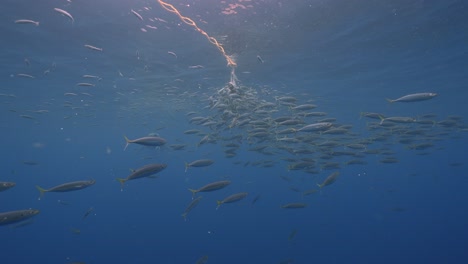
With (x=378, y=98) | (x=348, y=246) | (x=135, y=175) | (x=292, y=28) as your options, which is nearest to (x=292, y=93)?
(x=378, y=98)

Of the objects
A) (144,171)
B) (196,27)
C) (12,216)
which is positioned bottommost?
(12,216)

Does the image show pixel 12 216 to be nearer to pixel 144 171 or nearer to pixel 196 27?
pixel 144 171

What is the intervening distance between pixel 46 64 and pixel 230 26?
41.7ft

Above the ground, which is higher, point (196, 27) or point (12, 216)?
point (196, 27)

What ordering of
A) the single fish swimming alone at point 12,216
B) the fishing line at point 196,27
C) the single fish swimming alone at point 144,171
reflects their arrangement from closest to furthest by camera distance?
the single fish swimming alone at point 12,216, the single fish swimming alone at point 144,171, the fishing line at point 196,27

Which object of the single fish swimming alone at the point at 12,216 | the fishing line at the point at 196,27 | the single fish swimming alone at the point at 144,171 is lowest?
the single fish swimming alone at the point at 12,216

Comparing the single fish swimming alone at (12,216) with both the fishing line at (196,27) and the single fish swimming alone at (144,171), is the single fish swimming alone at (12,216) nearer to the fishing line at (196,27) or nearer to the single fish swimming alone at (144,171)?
the single fish swimming alone at (144,171)

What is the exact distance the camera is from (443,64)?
20750 mm

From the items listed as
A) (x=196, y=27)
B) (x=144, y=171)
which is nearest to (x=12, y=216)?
(x=144, y=171)

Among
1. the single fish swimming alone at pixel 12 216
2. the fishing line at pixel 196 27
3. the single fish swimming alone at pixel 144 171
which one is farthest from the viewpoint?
the fishing line at pixel 196 27

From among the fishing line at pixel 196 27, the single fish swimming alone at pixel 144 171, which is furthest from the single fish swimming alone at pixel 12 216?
the fishing line at pixel 196 27

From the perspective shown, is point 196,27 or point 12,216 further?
point 196,27

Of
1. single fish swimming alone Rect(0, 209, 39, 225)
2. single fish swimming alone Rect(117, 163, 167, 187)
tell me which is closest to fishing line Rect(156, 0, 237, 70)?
single fish swimming alone Rect(117, 163, 167, 187)

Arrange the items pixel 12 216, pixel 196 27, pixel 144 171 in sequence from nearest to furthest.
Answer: pixel 12 216 < pixel 144 171 < pixel 196 27
